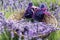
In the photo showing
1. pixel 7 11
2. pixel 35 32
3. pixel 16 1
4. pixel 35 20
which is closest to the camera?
pixel 35 32

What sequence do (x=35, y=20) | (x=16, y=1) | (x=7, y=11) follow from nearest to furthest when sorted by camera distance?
1. (x=35, y=20)
2. (x=7, y=11)
3. (x=16, y=1)

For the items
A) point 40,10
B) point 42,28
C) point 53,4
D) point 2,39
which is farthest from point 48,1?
point 2,39

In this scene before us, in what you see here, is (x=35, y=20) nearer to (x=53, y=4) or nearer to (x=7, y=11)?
(x=7, y=11)

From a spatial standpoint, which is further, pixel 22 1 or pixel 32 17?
pixel 22 1

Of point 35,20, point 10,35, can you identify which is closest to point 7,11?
point 35,20

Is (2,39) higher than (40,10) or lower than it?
lower

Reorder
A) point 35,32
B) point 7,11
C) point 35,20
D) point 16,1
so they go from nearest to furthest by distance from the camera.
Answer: point 35,32
point 35,20
point 7,11
point 16,1

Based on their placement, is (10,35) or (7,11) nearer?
(10,35)

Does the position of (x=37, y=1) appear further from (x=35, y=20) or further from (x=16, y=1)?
(x=35, y=20)
